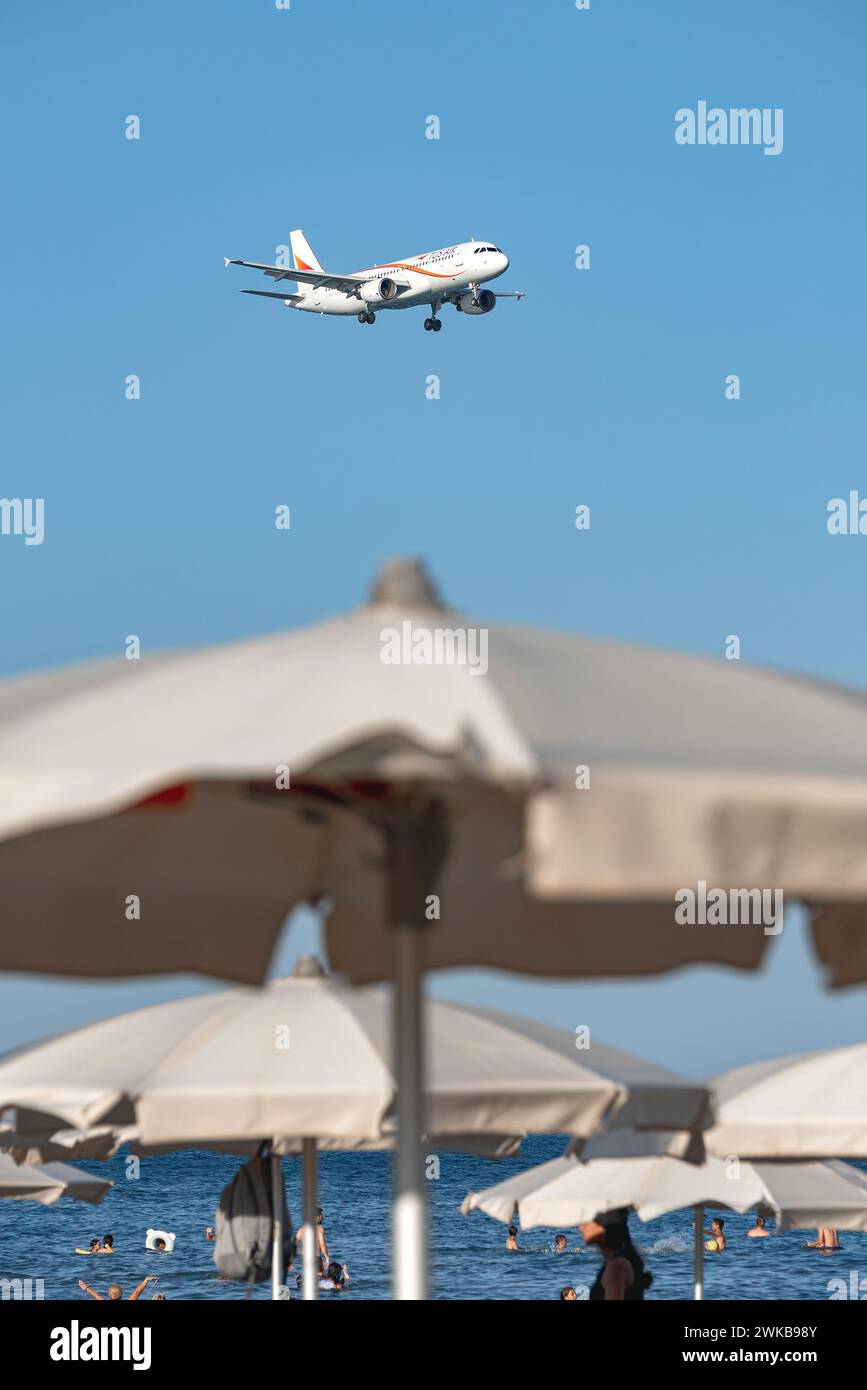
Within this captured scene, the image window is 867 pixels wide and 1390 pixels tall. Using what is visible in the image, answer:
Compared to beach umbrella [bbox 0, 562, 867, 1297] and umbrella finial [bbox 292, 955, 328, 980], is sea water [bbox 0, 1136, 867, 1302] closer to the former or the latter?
umbrella finial [bbox 292, 955, 328, 980]

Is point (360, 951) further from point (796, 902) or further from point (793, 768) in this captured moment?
point (793, 768)

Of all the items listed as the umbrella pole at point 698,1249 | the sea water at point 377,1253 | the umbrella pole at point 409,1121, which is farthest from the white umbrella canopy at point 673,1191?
the umbrella pole at point 409,1121

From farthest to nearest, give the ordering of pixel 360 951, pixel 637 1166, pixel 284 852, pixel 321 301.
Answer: pixel 321 301, pixel 637 1166, pixel 360 951, pixel 284 852

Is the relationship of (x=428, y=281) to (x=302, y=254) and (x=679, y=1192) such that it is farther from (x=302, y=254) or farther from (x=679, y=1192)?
(x=679, y=1192)

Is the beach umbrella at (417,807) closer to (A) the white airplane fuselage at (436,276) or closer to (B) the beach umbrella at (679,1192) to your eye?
(B) the beach umbrella at (679,1192)
